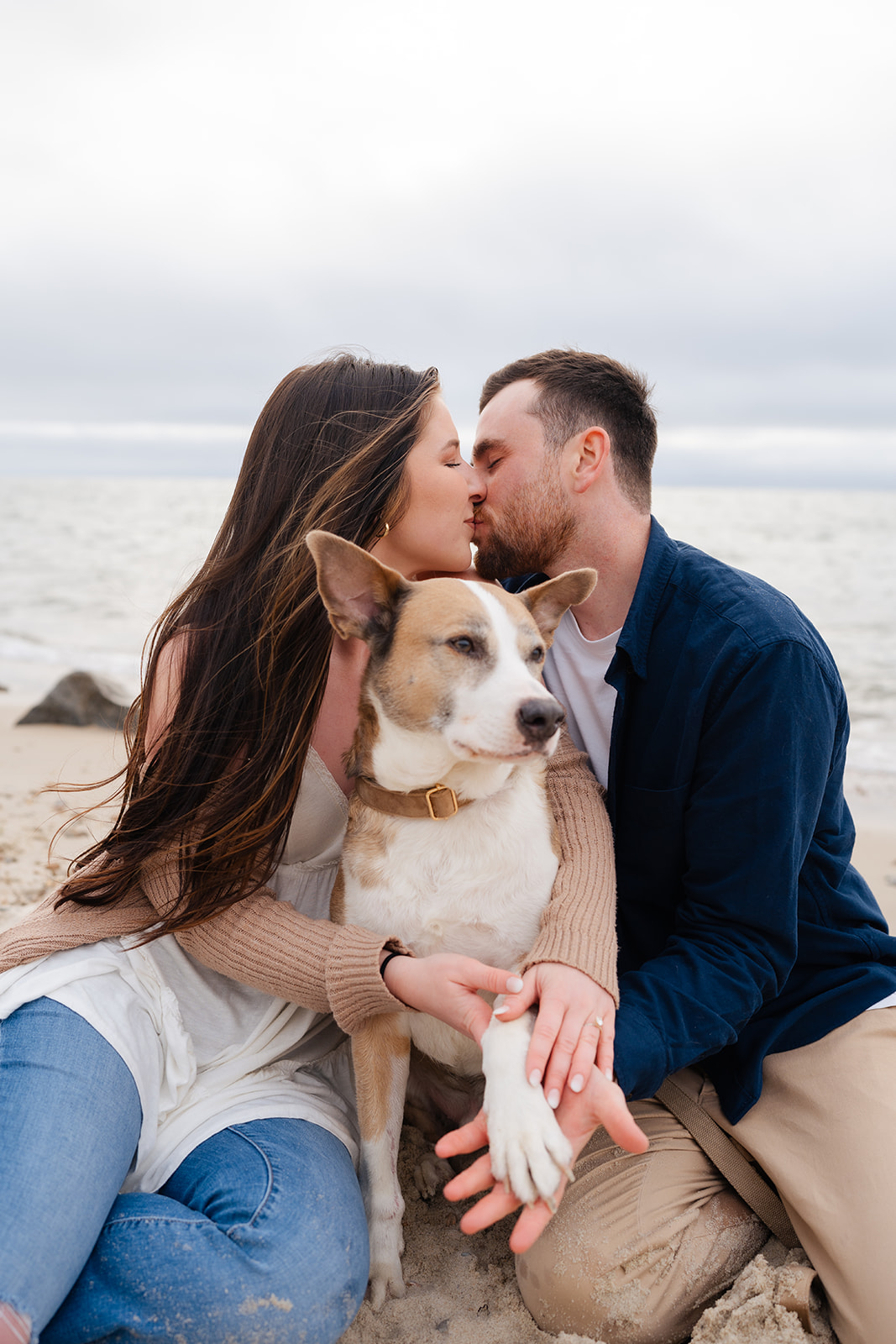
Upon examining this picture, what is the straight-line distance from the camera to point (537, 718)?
7.20 feet

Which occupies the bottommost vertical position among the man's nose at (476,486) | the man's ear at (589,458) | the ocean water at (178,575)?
the ocean water at (178,575)

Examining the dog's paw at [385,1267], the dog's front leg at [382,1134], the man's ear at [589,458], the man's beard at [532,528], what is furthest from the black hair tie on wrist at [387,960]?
the man's ear at [589,458]

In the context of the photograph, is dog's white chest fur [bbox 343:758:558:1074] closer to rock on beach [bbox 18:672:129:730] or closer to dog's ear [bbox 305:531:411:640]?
dog's ear [bbox 305:531:411:640]

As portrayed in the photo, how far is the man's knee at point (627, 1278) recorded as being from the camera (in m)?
2.43

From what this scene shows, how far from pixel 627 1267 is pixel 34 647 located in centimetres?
1177

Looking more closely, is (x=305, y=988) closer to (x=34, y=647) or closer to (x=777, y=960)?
(x=777, y=960)

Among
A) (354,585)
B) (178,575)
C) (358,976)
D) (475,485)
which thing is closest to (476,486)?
(475,485)

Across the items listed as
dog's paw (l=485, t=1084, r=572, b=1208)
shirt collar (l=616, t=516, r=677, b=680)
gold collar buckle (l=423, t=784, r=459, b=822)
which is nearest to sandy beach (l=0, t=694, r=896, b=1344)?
dog's paw (l=485, t=1084, r=572, b=1208)

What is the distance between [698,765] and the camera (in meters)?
2.72

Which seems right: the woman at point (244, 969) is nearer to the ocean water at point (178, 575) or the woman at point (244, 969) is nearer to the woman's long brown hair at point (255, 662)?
the woman's long brown hair at point (255, 662)

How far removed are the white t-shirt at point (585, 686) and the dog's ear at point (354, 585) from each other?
783 millimetres

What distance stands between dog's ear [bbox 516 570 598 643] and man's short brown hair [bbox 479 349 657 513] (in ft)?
1.90

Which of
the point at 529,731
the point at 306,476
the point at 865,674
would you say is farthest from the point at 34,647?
the point at 529,731

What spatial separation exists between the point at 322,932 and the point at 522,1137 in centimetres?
78
